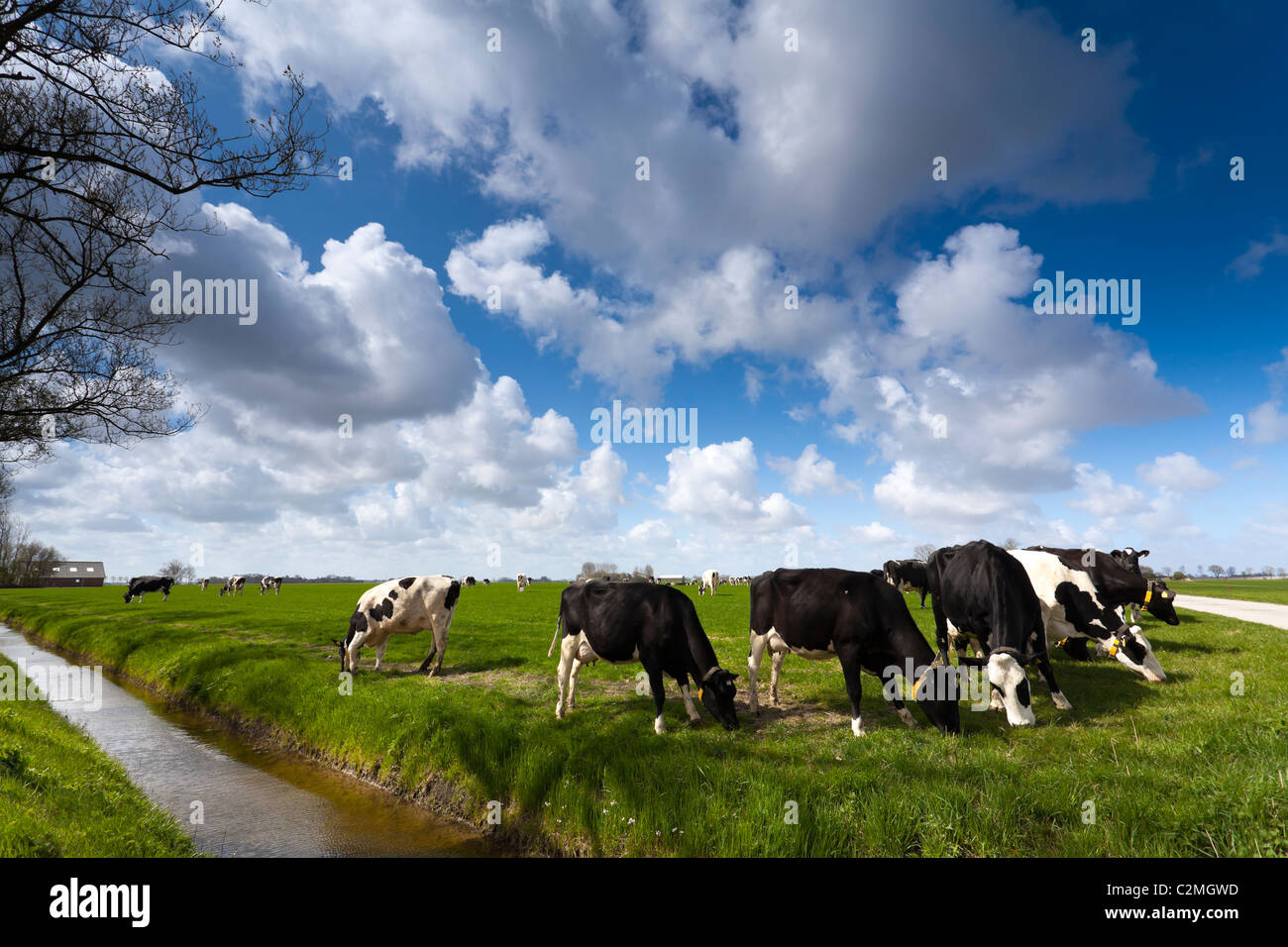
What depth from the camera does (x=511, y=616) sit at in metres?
29.0

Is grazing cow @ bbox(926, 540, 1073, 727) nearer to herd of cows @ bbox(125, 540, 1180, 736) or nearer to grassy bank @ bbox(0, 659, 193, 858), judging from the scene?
herd of cows @ bbox(125, 540, 1180, 736)

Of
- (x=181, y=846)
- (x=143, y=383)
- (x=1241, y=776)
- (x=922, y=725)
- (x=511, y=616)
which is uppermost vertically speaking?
(x=143, y=383)

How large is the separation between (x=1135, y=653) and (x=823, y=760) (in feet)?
26.9

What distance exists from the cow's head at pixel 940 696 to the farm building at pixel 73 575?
169275mm

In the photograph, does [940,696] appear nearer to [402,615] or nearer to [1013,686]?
[1013,686]

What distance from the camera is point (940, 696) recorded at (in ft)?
26.1

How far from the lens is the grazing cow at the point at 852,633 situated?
8.05 m

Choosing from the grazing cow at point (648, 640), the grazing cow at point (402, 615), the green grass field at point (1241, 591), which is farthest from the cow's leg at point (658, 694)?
the green grass field at point (1241, 591)

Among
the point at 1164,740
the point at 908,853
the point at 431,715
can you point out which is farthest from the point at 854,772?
the point at 431,715

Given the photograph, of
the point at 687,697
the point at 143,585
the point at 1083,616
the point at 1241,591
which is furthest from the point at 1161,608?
the point at 143,585

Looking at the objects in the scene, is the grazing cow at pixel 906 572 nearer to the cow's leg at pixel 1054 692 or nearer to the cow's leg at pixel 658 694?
the cow's leg at pixel 1054 692
